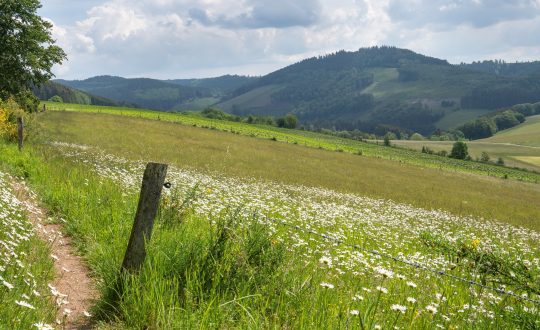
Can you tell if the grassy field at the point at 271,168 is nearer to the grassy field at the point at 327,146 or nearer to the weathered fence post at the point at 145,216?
the grassy field at the point at 327,146

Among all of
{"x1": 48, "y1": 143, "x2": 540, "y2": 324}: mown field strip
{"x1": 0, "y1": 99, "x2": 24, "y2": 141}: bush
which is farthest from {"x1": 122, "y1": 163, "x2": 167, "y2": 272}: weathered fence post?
{"x1": 0, "y1": 99, "x2": 24, "y2": 141}: bush

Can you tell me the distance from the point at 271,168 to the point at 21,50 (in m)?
21.3

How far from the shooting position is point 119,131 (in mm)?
53344

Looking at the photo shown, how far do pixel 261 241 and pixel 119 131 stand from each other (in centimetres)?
5120

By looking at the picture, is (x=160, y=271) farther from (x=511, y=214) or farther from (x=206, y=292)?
(x=511, y=214)

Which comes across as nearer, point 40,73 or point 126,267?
point 126,267

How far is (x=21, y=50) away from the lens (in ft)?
A: 93.2

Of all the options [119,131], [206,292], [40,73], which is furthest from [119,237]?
[119,131]

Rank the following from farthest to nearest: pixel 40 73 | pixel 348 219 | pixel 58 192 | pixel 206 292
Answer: pixel 40 73 → pixel 348 219 → pixel 58 192 → pixel 206 292

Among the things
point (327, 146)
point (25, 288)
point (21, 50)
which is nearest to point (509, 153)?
point (327, 146)

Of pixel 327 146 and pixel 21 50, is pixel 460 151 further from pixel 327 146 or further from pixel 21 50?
pixel 21 50

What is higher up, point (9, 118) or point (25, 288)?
point (9, 118)

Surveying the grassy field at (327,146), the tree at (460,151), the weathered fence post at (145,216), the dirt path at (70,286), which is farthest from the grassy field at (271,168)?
the tree at (460,151)

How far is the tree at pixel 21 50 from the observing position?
91.7ft
